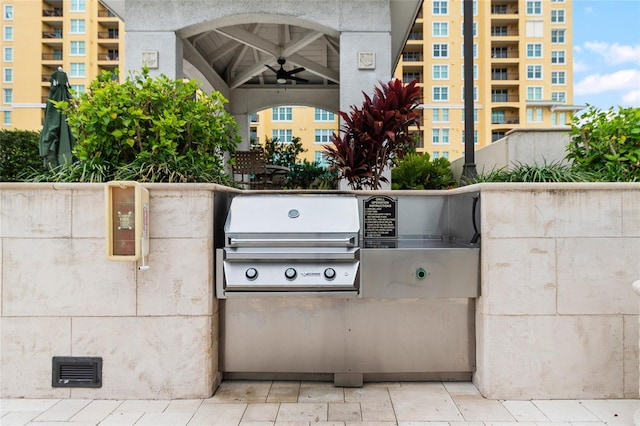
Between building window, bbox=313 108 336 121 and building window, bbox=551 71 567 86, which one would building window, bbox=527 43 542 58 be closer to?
building window, bbox=551 71 567 86

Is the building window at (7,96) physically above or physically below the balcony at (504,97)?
below

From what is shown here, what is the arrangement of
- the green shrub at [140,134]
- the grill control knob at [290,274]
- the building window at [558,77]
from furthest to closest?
the building window at [558,77] < the green shrub at [140,134] < the grill control knob at [290,274]

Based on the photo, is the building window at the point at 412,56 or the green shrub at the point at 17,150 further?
the building window at the point at 412,56

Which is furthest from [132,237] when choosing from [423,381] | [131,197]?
[423,381]

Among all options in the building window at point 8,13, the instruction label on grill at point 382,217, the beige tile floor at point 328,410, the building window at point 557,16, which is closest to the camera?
the beige tile floor at point 328,410

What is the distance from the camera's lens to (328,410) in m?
2.59

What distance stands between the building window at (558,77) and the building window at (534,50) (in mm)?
3258

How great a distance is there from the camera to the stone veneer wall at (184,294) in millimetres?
2756

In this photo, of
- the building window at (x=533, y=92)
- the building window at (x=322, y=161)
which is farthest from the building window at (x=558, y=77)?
the building window at (x=322, y=161)

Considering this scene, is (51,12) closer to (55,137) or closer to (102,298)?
(55,137)

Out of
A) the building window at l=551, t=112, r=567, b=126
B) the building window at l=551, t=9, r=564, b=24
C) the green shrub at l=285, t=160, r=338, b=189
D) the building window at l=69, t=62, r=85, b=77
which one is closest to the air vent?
the green shrub at l=285, t=160, r=338, b=189

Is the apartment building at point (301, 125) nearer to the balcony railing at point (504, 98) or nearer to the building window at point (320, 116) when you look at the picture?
the building window at point (320, 116)

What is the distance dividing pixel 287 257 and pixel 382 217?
1040 millimetres

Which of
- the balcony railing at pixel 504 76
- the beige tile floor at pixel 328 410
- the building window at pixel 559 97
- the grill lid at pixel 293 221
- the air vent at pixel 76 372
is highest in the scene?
the balcony railing at pixel 504 76
